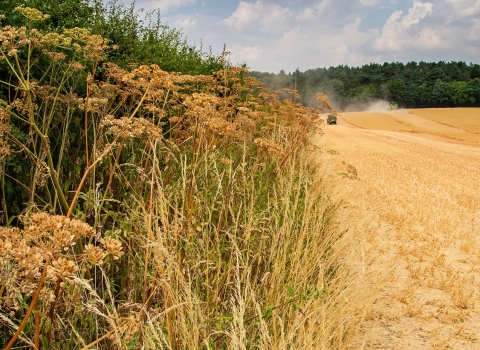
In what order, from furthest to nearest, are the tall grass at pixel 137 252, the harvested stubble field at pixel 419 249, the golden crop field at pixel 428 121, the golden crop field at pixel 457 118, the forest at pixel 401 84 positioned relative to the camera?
the forest at pixel 401 84, the golden crop field at pixel 457 118, the golden crop field at pixel 428 121, the harvested stubble field at pixel 419 249, the tall grass at pixel 137 252

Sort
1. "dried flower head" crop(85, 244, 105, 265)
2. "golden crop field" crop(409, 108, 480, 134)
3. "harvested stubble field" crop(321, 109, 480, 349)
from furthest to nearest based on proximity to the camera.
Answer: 1. "golden crop field" crop(409, 108, 480, 134)
2. "harvested stubble field" crop(321, 109, 480, 349)
3. "dried flower head" crop(85, 244, 105, 265)

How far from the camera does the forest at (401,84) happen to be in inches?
2889

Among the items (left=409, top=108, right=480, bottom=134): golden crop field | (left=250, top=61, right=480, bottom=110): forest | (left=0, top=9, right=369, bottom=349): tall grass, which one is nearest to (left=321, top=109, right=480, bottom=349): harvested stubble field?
(left=0, top=9, right=369, bottom=349): tall grass

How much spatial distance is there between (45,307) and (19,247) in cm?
100

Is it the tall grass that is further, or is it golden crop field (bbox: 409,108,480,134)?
golden crop field (bbox: 409,108,480,134)

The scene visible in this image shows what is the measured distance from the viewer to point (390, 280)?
4160mm

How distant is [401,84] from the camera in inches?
3206

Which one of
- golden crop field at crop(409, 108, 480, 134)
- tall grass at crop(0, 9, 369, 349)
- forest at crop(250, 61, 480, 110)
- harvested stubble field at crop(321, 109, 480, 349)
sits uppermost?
forest at crop(250, 61, 480, 110)

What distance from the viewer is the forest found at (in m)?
73.4

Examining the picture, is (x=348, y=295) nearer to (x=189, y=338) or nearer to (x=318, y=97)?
(x=189, y=338)

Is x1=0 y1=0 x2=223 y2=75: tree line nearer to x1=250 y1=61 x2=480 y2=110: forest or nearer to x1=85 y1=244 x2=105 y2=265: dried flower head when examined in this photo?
x1=85 y1=244 x2=105 y2=265: dried flower head

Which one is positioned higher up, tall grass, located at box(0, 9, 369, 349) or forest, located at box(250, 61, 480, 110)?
forest, located at box(250, 61, 480, 110)

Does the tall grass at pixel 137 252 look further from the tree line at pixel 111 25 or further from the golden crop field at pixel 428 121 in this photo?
the golden crop field at pixel 428 121

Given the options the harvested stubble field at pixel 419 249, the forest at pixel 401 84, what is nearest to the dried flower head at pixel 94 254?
the harvested stubble field at pixel 419 249
